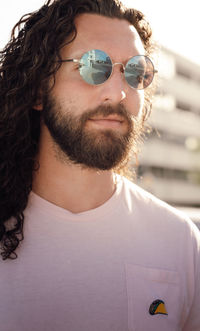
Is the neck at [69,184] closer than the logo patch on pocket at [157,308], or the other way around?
the logo patch on pocket at [157,308]

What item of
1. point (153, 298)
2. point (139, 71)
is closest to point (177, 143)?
point (139, 71)

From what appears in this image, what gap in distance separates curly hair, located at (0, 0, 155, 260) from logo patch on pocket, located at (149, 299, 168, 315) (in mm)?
1060

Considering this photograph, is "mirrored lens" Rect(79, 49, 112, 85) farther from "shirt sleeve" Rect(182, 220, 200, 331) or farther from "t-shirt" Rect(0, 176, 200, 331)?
"shirt sleeve" Rect(182, 220, 200, 331)

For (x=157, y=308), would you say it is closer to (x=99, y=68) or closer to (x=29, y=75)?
(x=99, y=68)

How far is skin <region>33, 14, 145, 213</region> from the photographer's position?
267 centimetres

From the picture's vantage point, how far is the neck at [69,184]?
2680 millimetres

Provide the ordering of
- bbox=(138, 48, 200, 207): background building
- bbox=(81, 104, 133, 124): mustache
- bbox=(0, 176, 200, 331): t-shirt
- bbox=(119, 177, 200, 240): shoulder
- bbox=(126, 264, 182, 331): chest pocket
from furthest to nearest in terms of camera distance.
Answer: bbox=(138, 48, 200, 207): background building
bbox=(119, 177, 200, 240): shoulder
bbox=(81, 104, 133, 124): mustache
bbox=(126, 264, 182, 331): chest pocket
bbox=(0, 176, 200, 331): t-shirt

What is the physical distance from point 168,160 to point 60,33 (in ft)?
182

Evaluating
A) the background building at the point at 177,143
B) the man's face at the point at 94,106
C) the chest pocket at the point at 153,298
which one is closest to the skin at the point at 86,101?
the man's face at the point at 94,106

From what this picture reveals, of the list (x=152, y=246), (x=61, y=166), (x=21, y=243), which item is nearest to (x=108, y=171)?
Result: (x=61, y=166)

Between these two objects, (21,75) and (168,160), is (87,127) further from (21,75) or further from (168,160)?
(168,160)

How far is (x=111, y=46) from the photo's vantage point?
8.98ft

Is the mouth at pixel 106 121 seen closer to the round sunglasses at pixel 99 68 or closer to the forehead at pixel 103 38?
the round sunglasses at pixel 99 68

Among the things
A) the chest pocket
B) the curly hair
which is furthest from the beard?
the chest pocket
